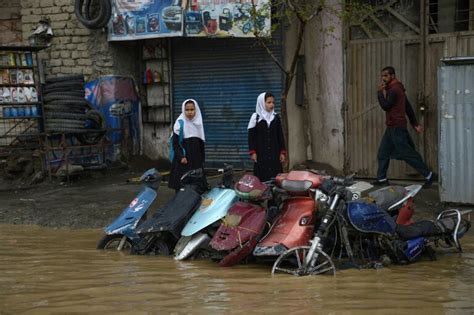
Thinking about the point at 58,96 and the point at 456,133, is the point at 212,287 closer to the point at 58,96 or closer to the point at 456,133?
the point at 456,133

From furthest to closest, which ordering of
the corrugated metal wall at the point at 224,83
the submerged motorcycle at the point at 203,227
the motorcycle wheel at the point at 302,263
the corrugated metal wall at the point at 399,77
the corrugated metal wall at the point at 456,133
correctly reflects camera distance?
1. the corrugated metal wall at the point at 224,83
2. the corrugated metal wall at the point at 399,77
3. the corrugated metal wall at the point at 456,133
4. the submerged motorcycle at the point at 203,227
5. the motorcycle wheel at the point at 302,263

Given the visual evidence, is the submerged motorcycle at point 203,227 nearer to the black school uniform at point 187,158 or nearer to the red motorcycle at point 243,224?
the red motorcycle at point 243,224

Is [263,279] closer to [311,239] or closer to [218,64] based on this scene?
[311,239]

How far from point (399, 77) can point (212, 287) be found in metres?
6.46

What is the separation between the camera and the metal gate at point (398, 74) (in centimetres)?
1073

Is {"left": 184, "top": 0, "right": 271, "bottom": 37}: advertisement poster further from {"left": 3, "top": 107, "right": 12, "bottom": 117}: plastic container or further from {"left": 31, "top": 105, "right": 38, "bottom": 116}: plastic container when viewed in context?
{"left": 3, "top": 107, "right": 12, "bottom": 117}: plastic container

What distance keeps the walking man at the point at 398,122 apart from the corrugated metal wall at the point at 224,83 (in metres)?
2.73

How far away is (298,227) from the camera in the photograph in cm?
Result: 620

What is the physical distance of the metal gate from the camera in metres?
10.7

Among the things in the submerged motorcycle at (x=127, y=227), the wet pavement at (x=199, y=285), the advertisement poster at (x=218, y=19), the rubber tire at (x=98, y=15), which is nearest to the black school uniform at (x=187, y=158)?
the submerged motorcycle at (x=127, y=227)

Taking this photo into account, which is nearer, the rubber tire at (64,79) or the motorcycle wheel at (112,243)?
the motorcycle wheel at (112,243)

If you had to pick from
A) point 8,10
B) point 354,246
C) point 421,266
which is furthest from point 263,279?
point 8,10

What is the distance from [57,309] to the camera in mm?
5055

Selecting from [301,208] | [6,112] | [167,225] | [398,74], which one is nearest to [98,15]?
[6,112]
